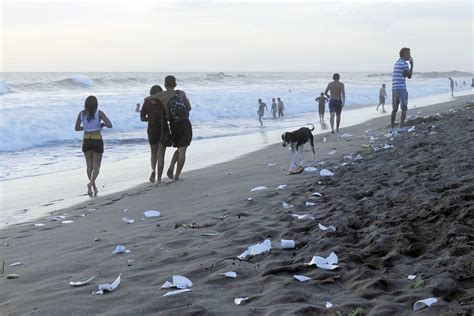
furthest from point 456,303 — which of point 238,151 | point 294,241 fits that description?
point 238,151

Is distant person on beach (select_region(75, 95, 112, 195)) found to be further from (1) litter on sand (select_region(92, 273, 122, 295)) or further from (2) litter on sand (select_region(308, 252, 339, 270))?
(2) litter on sand (select_region(308, 252, 339, 270))

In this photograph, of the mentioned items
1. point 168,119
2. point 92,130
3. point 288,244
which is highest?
point 168,119

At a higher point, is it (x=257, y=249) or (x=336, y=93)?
(x=336, y=93)

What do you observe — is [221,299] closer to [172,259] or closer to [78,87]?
[172,259]

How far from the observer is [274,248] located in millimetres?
4367

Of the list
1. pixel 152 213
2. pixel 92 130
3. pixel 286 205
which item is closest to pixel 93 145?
pixel 92 130

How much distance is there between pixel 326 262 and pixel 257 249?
26.2 inches

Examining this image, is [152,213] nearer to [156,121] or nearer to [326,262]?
[326,262]

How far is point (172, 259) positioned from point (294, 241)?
1.00 meters

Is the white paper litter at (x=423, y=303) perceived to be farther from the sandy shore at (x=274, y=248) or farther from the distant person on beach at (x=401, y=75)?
the distant person on beach at (x=401, y=75)

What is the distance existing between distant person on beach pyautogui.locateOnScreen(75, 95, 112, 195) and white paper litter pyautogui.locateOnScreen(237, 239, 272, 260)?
5527 mm

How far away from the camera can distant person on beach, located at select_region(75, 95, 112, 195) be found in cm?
932

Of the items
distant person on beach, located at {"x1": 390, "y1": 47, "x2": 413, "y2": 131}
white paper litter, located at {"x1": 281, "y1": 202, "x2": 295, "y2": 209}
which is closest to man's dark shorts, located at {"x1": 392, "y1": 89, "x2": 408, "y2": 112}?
distant person on beach, located at {"x1": 390, "y1": 47, "x2": 413, "y2": 131}

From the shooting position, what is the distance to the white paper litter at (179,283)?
3.68 meters
